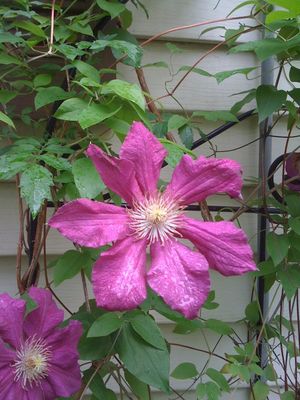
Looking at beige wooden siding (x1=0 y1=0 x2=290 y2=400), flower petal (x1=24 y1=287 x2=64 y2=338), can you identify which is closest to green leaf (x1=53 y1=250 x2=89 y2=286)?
flower petal (x1=24 y1=287 x2=64 y2=338)

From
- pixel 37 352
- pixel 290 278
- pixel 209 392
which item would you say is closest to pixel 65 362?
pixel 37 352

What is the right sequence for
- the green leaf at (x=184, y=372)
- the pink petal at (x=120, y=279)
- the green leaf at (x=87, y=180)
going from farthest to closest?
the green leaf at (x=184, y=372), the green leaf at (x=87, y=180), the pink petal at (x=120, y=279)

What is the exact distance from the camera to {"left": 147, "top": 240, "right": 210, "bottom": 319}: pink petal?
2.05 ft

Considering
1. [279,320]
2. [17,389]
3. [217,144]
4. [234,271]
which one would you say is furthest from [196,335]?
[234,271]

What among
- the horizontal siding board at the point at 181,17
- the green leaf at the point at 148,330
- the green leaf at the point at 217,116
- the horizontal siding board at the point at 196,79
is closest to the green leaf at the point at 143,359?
the green leaf at the point at 148,330

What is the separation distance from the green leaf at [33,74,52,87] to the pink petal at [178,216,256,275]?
54cm

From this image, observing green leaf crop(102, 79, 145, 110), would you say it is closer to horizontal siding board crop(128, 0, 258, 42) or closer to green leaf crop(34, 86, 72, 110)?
green leaf crop(34, 86, 72, 110)

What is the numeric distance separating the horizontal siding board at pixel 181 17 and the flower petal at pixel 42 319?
0.77 metres

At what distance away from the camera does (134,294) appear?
620mm

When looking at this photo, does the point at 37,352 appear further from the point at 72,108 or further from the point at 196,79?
the point at 196,79

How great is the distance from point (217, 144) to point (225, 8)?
1.20ft

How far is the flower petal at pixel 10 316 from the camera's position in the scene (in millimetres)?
864

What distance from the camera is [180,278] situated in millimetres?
643

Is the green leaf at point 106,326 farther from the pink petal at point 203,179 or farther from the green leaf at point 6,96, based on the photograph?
the green leaf at point 6,96
